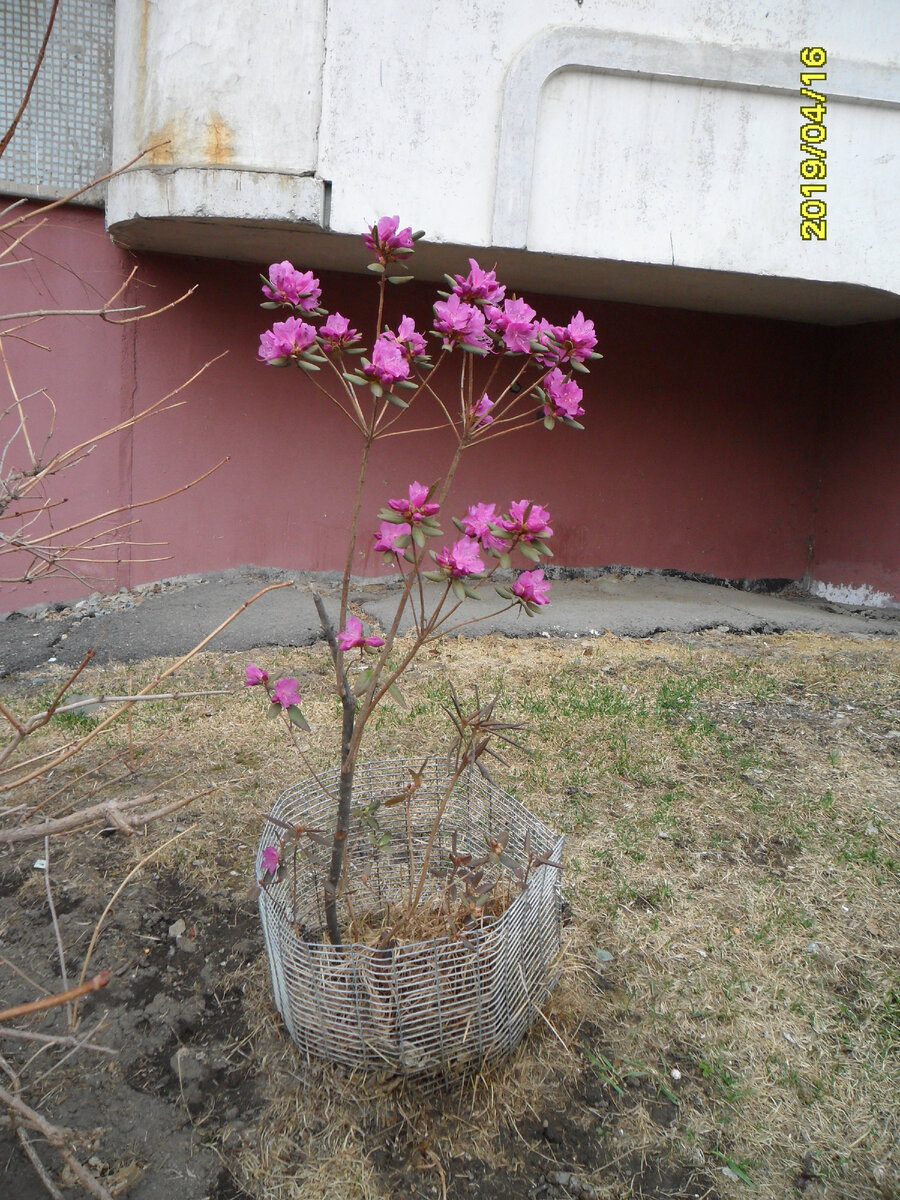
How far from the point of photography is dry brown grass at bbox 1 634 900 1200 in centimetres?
174

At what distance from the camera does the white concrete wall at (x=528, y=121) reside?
4.70m

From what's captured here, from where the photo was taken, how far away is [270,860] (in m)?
1.80

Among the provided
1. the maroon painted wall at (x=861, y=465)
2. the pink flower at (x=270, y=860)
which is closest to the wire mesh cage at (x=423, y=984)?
the pink flower at (x=270, y=860)

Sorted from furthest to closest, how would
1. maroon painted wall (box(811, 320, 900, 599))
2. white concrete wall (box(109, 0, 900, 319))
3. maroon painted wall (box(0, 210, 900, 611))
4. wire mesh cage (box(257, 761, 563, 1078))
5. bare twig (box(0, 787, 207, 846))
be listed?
maroon painted wall (box(811, 320, 900, 599)) < maroon painted wall (box(0, 210, 900, 611)) < white concrete wall (box(109, 0, 900, 319)) < wire mesh cage (box(257, 761, 563, 1078)) < bare twig (box(0, 787, 207, 846))

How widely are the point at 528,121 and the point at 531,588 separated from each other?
412cm

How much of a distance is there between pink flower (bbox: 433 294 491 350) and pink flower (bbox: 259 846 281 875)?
114 centimetres

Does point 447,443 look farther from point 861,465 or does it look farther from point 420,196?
point 861,465

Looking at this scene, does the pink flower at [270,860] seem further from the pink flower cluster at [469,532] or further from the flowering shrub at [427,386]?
the pink flower cluster at [469,532]

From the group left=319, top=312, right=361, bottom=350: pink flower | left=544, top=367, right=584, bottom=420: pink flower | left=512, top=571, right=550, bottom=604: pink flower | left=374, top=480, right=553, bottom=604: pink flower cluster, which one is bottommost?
left=512, top=571, right=550, bottom=604: pink flower

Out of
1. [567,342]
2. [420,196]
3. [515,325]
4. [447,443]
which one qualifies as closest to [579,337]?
[567,342]

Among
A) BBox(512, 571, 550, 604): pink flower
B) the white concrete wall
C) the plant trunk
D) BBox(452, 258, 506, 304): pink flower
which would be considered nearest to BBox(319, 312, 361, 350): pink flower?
BBox(452, 258, 506, 304): pink flower

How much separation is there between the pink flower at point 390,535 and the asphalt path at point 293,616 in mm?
3298

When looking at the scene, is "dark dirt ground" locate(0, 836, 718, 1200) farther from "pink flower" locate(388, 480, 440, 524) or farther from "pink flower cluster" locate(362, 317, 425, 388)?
"pink flower cluster" locate(362, 317, 425, 388)

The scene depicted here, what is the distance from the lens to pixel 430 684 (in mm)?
4168
